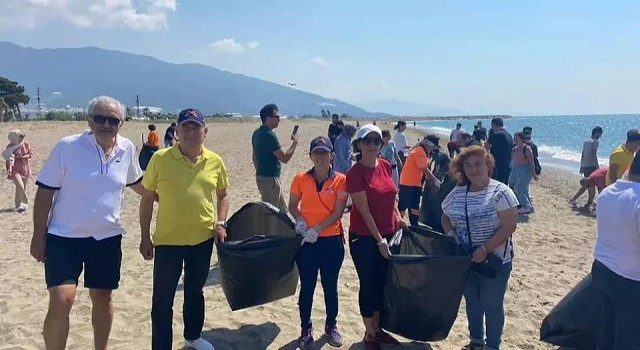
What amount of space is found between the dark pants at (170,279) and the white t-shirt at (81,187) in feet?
1.34

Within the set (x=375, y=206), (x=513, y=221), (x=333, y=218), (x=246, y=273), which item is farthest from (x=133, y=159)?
(x=513, y=221)

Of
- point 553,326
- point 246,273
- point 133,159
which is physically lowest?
point 553,326

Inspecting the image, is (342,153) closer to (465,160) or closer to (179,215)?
(465,160)

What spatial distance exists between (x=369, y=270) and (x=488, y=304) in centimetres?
87

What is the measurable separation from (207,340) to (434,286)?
1.86 meters

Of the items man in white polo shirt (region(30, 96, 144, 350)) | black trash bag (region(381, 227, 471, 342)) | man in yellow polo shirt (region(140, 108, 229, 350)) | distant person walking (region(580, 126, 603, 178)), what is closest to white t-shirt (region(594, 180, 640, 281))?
black trash bag (region(381, 227, 471, 342))

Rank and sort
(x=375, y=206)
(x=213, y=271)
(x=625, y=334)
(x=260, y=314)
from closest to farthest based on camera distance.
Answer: (x=625, y=334), (x=375, y=206), (x=260, y=314), (x=213, y=271)

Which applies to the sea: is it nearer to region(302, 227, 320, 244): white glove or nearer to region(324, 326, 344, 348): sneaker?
region(324, 326, 344, 348): sneaker

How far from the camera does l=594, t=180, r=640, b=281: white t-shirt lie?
2.86 m

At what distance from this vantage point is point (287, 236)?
13.1 ft

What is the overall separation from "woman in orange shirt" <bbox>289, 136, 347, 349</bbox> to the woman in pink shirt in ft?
23.4

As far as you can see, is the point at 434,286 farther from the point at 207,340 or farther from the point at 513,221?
the point at 207,340

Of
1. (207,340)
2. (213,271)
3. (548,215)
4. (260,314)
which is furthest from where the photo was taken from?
(548,215)

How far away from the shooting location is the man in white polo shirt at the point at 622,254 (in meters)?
2.88
